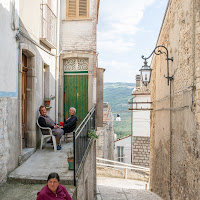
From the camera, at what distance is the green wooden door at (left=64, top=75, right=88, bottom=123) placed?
347 inches

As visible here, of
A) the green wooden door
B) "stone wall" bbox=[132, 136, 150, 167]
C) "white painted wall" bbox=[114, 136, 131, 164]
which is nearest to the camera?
the green wooden door

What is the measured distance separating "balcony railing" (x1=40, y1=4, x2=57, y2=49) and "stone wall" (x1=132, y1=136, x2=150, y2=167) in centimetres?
1145

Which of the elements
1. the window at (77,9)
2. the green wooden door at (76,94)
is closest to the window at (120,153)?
the green wooden door at (76,94)

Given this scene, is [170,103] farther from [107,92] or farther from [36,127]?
[107,92]

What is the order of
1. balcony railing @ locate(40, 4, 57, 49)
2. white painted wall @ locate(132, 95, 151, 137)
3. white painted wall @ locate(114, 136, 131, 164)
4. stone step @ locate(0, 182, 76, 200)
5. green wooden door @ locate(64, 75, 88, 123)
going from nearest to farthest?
stone step @ locate(0, 182, 76, 200)
balcony railing @ locate(40, 4, 57, 49)
green wooden door @ locate(64, 75, 88, 123)
white painted wall @ locate(132, 95, 151, 137)
white painted wall @ locate(114, 136, 131, 164)

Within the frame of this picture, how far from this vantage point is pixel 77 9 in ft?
29.4

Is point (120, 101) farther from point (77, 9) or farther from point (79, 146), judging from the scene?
point (79, 146)

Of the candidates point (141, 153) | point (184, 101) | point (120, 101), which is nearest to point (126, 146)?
point (141, 153)

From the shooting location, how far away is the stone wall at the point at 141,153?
16.6 m

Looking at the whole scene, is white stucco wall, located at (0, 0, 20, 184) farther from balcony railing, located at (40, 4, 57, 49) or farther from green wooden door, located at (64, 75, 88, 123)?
green wooden door, located at (64, 75, 88, 123)

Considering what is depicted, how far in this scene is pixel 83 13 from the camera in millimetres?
8969

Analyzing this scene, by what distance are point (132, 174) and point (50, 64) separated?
31.3ft

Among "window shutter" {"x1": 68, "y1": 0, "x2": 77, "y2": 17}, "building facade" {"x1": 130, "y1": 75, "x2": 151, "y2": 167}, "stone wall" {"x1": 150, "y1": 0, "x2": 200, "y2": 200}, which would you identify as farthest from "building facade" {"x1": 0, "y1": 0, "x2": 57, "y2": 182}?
"building facade" {"x1": 130, "y1": 75, "x2": 151, "y2": 167}

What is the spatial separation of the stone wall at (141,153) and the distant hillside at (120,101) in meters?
42.5
